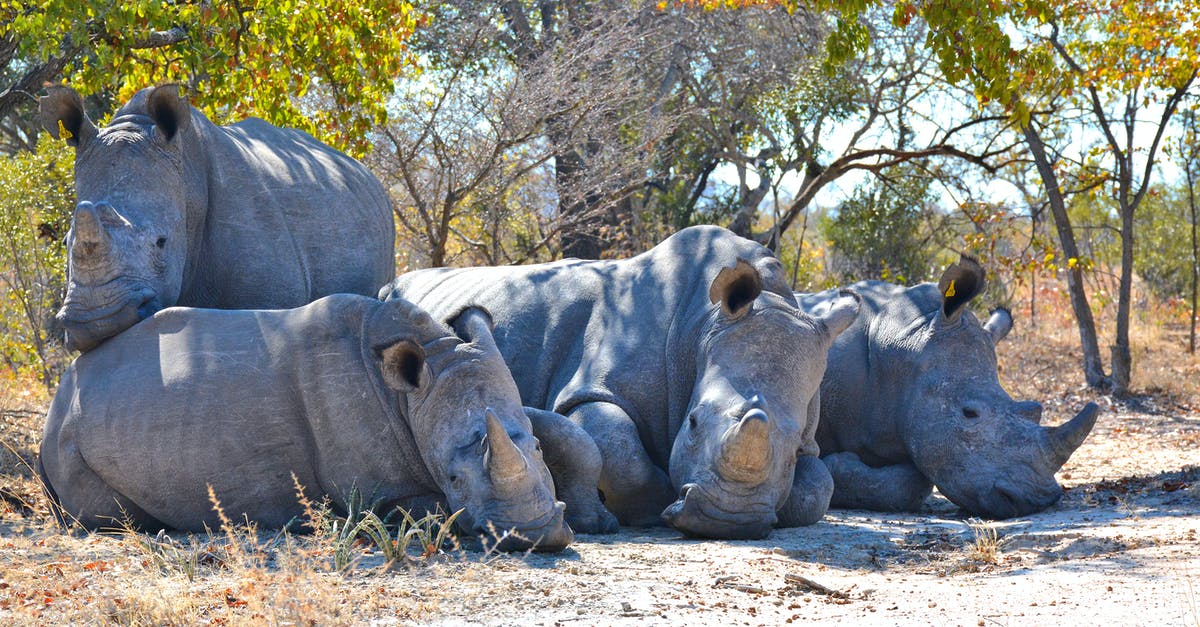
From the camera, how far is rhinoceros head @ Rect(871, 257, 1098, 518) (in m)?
8.43

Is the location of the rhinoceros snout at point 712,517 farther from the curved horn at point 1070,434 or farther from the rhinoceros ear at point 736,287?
the curved horn at point 1070,434

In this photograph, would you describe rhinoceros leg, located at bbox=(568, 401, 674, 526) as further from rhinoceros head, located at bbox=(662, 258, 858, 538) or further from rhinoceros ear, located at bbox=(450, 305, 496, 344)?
rhinoceros ear, located at bbox=(450, 305, 496, 344)

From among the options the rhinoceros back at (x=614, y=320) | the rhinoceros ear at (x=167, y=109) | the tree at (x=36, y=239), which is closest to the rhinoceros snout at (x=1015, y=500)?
the rhinoceros back at (x=614, y=320)

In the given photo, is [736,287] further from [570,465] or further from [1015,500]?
[1015,500]

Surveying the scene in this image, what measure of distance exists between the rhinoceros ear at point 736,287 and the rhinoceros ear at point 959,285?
166 cm

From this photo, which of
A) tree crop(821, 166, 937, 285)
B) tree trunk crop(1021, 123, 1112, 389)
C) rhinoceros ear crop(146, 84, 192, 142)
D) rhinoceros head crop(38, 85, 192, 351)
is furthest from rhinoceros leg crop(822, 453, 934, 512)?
tree crop(821, 166, 937, 285)

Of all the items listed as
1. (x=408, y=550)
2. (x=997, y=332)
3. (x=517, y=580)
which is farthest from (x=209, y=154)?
(x=997, y=332)

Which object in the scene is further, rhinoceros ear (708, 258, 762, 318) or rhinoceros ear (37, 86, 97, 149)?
rhinoceros ear (708, 258, 762, 318)

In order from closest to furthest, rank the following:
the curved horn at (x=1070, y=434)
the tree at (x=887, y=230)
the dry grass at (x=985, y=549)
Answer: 1. the dry grass at (x=985, y=549)
2. the curved horn at (x=1070, y=434)
3. the tree at (x=887, y=230)

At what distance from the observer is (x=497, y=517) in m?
6.18

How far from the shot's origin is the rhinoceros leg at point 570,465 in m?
7.07

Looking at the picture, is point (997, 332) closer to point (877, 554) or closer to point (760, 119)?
point (877, 554)

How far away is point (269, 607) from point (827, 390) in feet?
17.6

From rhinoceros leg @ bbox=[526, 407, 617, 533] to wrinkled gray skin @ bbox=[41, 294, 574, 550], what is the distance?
0.42 meters
